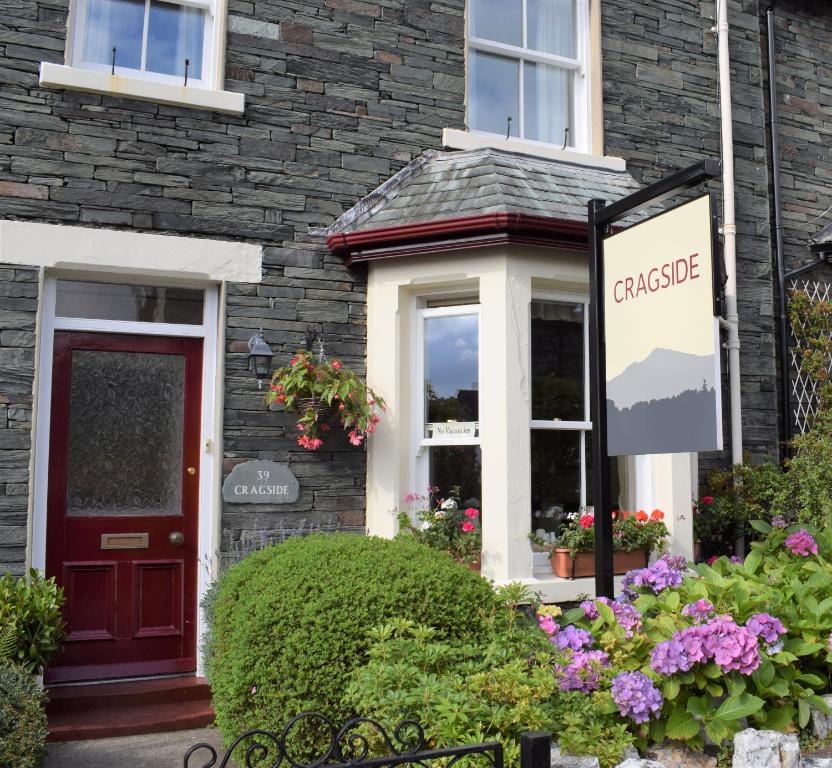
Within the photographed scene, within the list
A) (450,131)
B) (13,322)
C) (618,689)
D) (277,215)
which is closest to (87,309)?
(13,322)

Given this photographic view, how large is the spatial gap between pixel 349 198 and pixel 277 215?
0.52 m

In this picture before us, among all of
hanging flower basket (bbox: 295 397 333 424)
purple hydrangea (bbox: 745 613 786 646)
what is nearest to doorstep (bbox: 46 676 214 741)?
hanging flower basket (bbox: 295 397 333 424)

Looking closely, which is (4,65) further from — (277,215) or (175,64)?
(277,215)

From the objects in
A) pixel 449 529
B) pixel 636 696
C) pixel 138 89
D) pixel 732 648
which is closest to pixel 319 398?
pixel 449 529

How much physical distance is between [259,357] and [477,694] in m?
2.75

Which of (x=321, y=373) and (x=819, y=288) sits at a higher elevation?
(x=819, y=288)

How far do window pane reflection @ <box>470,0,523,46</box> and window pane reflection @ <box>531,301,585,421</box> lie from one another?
2.24m

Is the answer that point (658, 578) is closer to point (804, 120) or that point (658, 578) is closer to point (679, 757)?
point (679, 757)

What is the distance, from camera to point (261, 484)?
5375 mm

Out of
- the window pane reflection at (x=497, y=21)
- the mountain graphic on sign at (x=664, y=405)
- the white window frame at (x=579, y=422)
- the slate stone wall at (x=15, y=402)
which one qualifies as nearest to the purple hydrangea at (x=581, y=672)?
the mountain graphic on sign at (x=664, y=405)

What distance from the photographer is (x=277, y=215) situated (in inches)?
223

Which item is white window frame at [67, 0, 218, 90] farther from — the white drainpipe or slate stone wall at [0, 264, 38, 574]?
the white drainpipe

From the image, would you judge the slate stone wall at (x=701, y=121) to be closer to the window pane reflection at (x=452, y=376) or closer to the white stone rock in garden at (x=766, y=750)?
the window pane reflection at (x=452, y=376)

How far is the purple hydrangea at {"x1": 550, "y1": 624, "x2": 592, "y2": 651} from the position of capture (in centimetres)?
376
